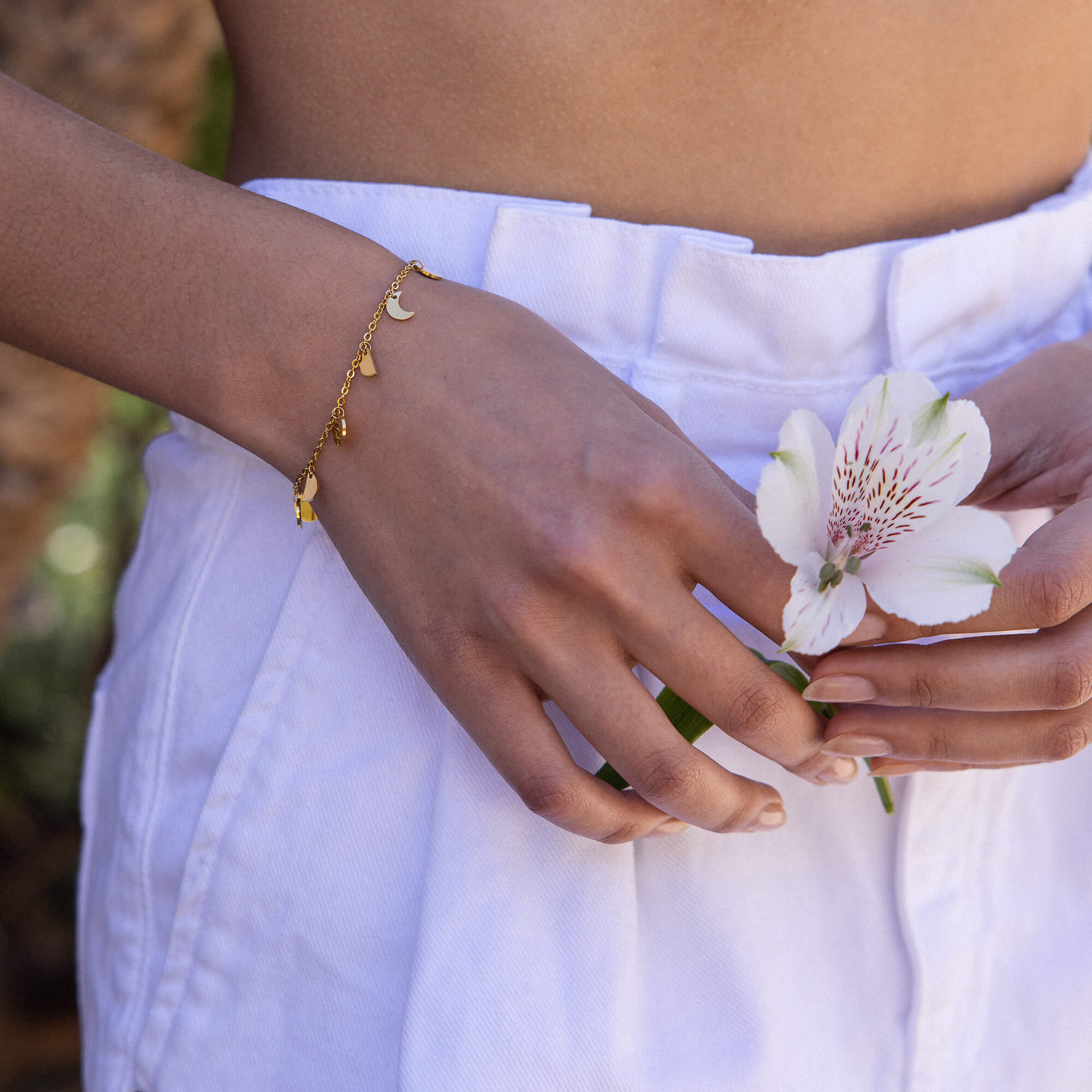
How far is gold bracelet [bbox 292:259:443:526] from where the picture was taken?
0.68 meters

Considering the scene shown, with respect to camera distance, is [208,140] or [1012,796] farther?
[208,140]

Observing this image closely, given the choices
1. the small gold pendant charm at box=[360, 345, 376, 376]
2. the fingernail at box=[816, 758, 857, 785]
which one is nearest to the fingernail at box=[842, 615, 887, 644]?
the fingernail at box=[816, 758, 857, 785]

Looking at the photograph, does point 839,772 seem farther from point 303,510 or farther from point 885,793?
point 303,510

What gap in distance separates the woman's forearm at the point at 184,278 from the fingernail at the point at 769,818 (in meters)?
0.43

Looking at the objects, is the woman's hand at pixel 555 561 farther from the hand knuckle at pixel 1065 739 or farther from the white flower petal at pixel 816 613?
the hand knuckle at pixel 1065 739

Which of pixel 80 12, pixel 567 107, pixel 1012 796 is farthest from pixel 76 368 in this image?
pixel 80 12

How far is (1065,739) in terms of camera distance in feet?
2.23

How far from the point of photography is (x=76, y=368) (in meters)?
0.77

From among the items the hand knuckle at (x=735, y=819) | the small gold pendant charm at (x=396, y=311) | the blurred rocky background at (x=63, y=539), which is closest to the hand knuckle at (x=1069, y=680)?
the hand knuckle at (x=735, y=819)

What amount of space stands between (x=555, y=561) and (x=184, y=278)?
0.36 meters

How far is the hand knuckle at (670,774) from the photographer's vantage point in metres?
0.64

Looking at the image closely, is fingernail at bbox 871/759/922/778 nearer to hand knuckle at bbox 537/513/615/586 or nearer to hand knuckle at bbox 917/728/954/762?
hand knuckle at bbox 917/728/954/762

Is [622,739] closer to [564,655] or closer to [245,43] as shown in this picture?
[564,655]

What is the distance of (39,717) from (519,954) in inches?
76.2
